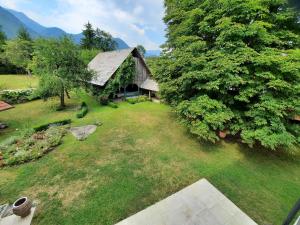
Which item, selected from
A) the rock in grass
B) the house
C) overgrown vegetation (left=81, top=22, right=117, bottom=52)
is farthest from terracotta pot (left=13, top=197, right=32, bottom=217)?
overgrown vegetation (left=81, top=22, right=117, bottom=52)

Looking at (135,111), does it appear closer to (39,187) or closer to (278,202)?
(39,187)

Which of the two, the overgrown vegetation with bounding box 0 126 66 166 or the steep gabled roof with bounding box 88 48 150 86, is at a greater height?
the steep gabled roof with bounding box 88 48 150 86

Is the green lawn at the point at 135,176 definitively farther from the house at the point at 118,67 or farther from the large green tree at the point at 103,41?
the large green tree at the point at 103,41

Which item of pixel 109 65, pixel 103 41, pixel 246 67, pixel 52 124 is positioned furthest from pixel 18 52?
pixel 246 67

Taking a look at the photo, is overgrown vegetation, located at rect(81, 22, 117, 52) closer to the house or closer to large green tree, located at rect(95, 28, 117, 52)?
large green tree, located at rect(95, 28, 117, 52)

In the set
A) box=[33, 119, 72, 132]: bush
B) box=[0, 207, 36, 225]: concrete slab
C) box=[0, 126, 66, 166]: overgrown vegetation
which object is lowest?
box=[0, 207, 36, 225]: concrete slab

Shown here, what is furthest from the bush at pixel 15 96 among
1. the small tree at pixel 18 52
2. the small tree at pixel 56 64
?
the small tree at pixel 18 52

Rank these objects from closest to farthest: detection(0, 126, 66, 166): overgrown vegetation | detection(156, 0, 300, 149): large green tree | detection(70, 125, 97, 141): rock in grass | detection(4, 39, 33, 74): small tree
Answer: detection(156, 0, 300, 149): large green tree → detection(0, 126, 66, 166): overgrown vegetation → detection(70, 125, 97, 141): rock in grass → detection(4, 39, 33, 74): small tree
